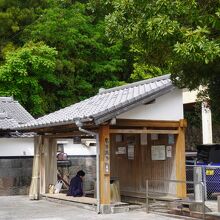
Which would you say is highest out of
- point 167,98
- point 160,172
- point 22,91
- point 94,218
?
point 22,91

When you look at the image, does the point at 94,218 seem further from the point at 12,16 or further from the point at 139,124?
the point at 12,16

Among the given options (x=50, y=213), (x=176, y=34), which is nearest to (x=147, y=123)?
(x=50, y=213)

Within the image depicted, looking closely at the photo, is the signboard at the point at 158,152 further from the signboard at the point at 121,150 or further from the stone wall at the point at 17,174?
the stone wall at the point at 17,174

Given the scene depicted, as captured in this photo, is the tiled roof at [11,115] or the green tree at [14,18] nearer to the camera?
the tiled roof at [11,115]

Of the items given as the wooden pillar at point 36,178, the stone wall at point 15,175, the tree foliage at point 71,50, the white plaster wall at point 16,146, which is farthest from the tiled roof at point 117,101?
the tree foliage at point 71,50

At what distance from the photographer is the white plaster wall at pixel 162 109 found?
49.8 feet

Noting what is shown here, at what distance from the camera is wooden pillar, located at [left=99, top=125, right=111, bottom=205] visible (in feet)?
46.2

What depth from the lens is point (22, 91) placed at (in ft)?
87.6

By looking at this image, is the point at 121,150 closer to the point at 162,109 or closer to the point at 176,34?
the point at 162,109

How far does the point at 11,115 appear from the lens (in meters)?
21.6

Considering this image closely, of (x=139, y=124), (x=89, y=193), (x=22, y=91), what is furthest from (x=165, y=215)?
(x=22, y=91)

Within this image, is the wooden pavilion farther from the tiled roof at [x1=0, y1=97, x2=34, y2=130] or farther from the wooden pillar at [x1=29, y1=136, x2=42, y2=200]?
the tiled roof at [x1=0, y1=97, x2=34, y2=130]

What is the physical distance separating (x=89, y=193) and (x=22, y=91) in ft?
34.2

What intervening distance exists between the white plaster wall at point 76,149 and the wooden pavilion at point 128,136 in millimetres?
2875
